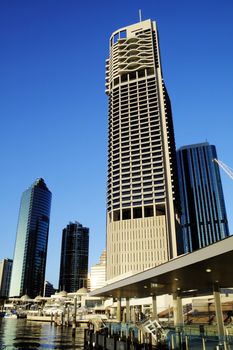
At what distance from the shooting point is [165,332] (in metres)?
22.2

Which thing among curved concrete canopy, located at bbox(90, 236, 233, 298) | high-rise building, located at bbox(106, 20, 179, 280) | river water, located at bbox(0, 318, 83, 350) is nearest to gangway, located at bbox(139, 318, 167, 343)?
curved concrete canopy, located at bbox(90, 236, 233, 298)

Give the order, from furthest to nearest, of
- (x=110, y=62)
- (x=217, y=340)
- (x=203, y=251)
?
1. (x=110, y=62)
2. (x=203, y=251)
3. (x=217, y=340)

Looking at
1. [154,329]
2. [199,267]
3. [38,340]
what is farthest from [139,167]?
[154,329]

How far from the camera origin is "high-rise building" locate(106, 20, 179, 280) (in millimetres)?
122688

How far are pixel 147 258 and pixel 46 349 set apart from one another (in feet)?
303

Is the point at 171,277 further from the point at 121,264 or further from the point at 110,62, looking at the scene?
the point at 110,62

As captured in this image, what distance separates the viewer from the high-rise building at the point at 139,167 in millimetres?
122688

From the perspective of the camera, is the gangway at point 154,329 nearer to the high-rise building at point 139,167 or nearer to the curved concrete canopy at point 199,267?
the curved concrete canopy at point 199,267

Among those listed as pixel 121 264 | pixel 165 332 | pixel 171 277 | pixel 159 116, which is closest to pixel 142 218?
pixel 121 264

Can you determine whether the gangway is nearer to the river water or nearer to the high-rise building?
the river water

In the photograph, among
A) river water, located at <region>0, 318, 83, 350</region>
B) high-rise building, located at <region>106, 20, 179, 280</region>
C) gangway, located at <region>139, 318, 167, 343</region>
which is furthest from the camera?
high-rise building, located at <region>106, 20, 179, 280</region>

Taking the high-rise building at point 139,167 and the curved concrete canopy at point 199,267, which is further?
the high-rise building at point 139,167

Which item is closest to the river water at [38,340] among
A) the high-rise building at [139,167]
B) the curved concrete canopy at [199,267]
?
the curved concrete canopy at [199,267]

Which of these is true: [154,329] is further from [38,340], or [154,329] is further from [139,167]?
[139,167]
